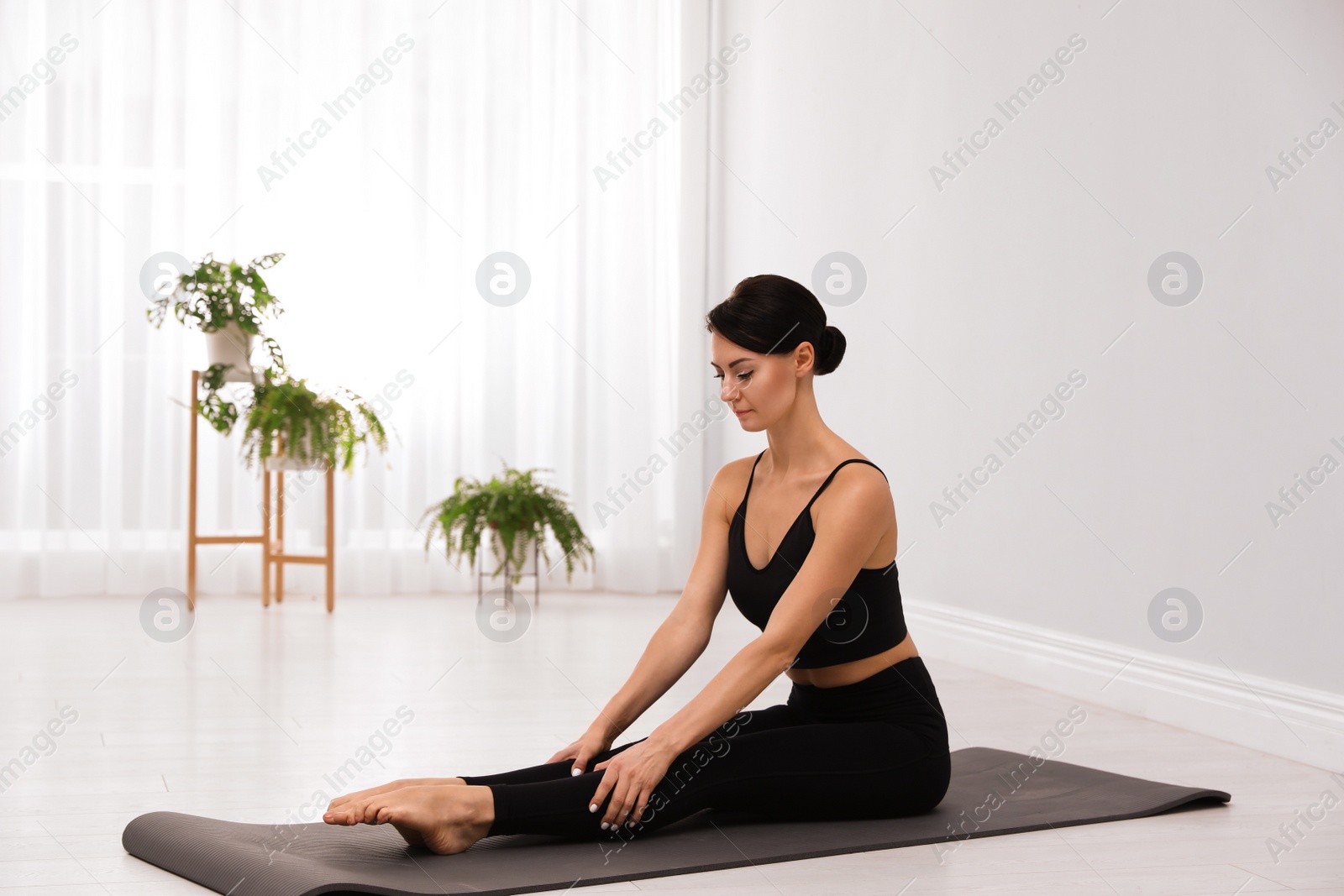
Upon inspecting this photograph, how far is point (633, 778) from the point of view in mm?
1733

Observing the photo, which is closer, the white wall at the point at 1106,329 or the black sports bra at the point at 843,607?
the black sports bra at the point at 843,607

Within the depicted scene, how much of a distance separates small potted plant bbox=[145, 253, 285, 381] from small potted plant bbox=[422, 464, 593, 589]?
3.10 ft

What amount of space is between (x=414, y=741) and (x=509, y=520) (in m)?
2.46

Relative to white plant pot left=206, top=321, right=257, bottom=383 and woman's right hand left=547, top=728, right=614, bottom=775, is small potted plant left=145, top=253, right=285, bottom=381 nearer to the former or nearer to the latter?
white plant pot left=206, top=321, right=257, bottom=383

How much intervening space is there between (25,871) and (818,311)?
4.54 feet

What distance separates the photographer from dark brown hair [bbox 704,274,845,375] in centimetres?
191

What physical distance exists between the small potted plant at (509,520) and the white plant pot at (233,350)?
93cm

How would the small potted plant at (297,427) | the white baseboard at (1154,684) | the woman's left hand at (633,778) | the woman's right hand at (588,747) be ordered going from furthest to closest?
the small potted plant at (297,427) → the white baseboard at (1154,684) → the woman's right hand at (588,747) → the woman's left hand at (633,778)

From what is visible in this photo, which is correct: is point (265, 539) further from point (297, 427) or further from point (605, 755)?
point (605, 755)

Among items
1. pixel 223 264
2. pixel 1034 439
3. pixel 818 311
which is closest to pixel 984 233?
pixel 1034 439

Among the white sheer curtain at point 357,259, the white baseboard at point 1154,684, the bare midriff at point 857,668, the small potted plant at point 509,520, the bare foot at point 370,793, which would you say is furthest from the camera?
the white sheer curtain at point 357,259

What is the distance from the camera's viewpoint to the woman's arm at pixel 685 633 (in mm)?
1923

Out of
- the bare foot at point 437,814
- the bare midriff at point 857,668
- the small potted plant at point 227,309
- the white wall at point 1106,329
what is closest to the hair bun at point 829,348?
the bare midriff at point 857,668

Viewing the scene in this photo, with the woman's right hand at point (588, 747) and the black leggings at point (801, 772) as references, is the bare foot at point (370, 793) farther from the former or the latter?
the woman's right hand at point (588, 747)
